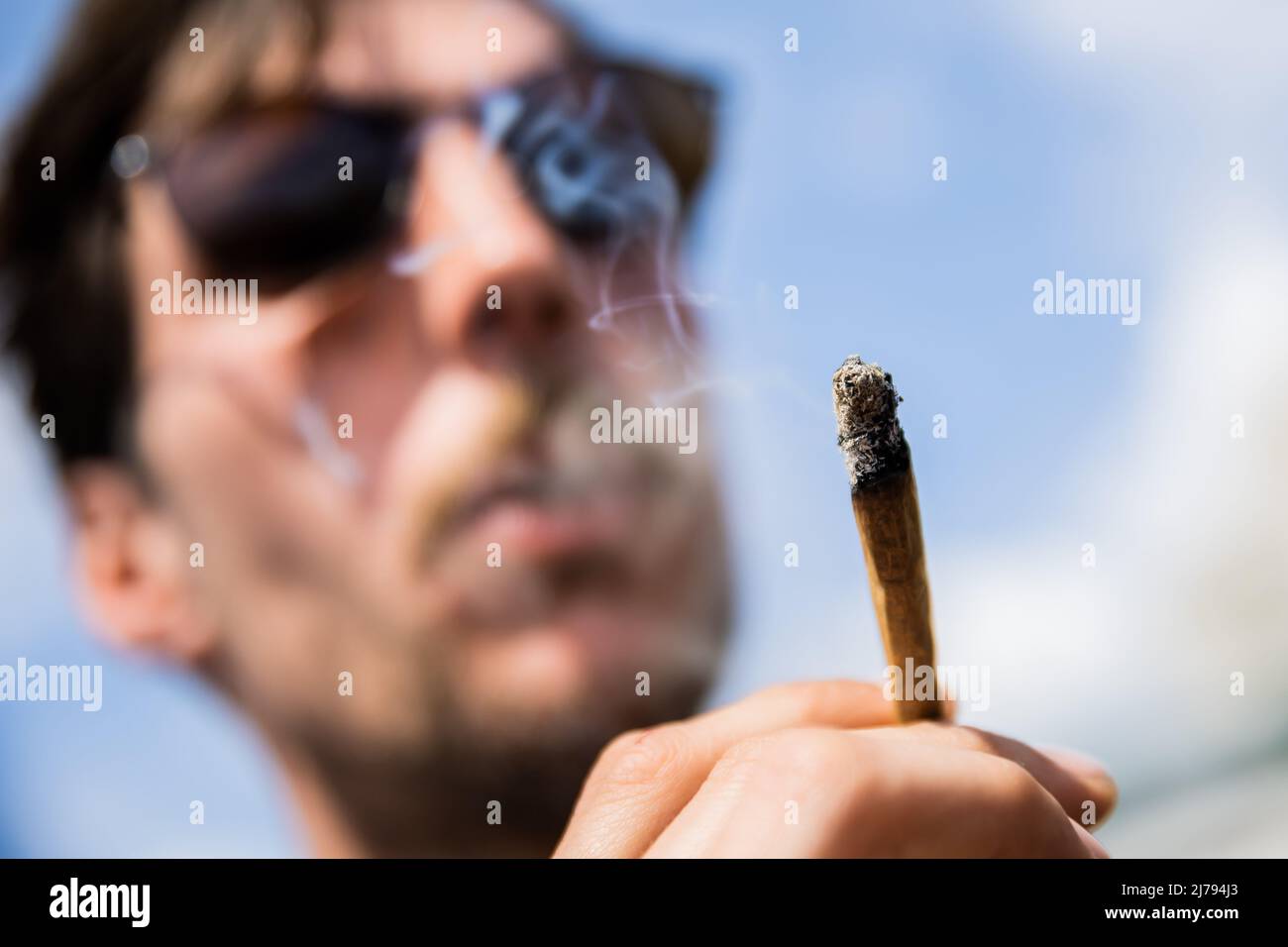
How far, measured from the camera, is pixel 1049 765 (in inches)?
43.6

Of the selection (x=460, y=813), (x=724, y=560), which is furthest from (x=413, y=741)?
(x=724, y=560)

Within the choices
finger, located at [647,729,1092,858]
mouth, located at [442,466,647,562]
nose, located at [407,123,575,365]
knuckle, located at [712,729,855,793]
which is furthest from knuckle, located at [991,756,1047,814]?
nose, located at [407,123,575,365]

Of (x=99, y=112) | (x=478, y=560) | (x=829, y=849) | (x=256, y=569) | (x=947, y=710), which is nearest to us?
(x=829, y=849)

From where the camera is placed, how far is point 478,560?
2160mm

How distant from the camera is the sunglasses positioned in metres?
2.17

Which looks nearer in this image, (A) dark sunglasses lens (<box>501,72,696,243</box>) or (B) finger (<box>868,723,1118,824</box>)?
(B) finger (<box>868,723,1118,824</box>)

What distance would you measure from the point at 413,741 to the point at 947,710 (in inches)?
62.9

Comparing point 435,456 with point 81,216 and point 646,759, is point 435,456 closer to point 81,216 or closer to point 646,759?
point 646,759

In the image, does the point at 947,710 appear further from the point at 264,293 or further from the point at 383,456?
the point at 264,293

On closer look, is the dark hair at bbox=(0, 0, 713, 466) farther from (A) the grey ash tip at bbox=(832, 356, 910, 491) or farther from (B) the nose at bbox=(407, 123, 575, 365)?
(A) the grey ash tip at bbox=(832, 356, 910, 491)

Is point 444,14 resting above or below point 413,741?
above

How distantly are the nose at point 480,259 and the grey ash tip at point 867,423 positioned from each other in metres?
1.49

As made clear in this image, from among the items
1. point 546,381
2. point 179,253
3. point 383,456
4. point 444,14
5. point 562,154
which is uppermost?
point 444,14

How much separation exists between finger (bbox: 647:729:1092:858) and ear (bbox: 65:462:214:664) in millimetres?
2125
